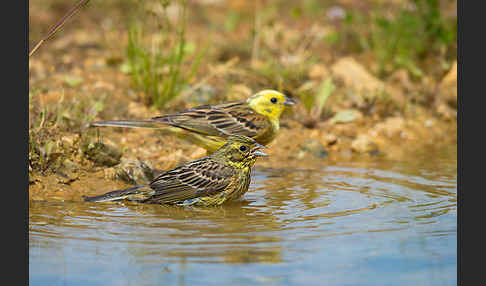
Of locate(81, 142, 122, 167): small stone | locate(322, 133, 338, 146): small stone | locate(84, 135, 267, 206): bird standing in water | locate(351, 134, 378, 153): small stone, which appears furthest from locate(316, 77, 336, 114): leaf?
locate(81, 142, 122, 167): small stone

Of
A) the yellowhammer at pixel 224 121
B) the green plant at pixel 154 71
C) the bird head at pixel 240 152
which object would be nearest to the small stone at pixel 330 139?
the yellowhammer at pixel 224 121

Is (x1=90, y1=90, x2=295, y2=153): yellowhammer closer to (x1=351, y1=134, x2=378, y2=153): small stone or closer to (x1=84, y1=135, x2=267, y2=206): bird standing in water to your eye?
(x1=84, y1=135, x2=267, y2=206): bird standing in water

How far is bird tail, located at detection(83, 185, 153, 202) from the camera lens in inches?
230

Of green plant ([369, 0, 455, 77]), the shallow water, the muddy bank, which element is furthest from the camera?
green plant ([369, 0, 455, 77])

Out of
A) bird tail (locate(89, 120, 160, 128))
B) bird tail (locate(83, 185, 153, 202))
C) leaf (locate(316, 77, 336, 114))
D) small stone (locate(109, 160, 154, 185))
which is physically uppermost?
leaf (locate(316, 77, 336, 114))

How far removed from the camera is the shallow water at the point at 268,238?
3.93 metres

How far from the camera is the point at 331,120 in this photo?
29.8ft

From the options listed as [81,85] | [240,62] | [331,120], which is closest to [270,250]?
[331,120]

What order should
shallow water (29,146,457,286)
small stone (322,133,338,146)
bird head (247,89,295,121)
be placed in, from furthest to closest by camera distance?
small stone (322,133,338,146) → bird head (247,89,295,121) → shallow water (29,146,457,286)

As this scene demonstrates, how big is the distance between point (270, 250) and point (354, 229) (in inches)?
34.3

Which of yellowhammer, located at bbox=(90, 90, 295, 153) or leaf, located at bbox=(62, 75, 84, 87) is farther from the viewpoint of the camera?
leaf, located at bbox=(62, 75, 84, 87)

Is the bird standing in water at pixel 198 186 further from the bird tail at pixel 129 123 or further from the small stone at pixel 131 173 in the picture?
the bird tail at pixel 129 123

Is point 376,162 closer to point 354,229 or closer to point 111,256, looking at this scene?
point 354,229

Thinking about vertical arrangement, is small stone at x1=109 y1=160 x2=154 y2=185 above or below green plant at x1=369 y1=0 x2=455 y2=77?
below
